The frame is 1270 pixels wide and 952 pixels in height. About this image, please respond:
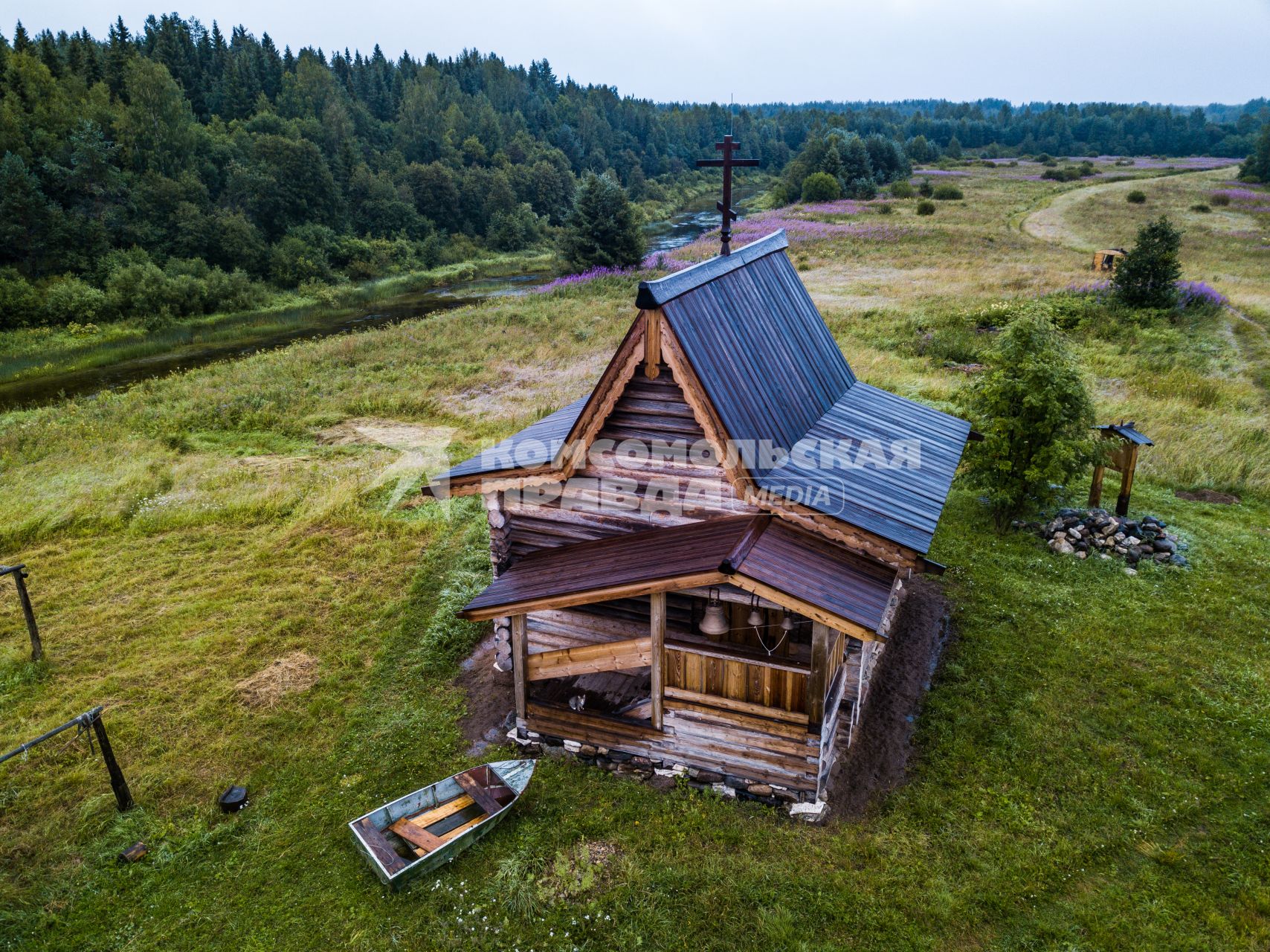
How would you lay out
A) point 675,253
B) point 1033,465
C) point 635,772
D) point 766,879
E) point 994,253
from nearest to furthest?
point 766,879 → point 635,772 → point 1033,465 → point 994,253 → point 675,253

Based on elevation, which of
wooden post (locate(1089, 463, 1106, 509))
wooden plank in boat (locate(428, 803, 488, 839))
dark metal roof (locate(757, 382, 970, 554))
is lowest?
wooden plank in boat (locate(428, 803, 488, 839))

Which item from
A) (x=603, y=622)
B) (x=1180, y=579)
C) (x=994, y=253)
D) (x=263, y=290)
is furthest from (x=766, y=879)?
(x=263, y=290)

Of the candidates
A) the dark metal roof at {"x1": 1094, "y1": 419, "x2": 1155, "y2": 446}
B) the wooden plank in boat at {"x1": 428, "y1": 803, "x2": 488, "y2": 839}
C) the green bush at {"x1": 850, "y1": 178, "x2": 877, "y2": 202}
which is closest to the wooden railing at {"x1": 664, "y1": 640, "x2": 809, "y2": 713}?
the wooden plank in boat at {"x1": 428, "y1": 803, "x2": 488, "y2": 839}

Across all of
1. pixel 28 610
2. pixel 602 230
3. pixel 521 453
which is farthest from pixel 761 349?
pixel 602 230

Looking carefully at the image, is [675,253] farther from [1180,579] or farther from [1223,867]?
[1223,867]

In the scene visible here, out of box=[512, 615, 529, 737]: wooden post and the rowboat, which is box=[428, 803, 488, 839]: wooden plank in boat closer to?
the rowboat

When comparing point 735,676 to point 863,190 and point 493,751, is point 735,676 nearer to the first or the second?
point 493,751

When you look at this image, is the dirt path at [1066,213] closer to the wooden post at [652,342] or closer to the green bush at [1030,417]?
the green bush at [1030,417]
